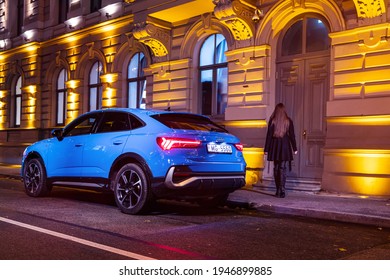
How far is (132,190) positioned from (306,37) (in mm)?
6522

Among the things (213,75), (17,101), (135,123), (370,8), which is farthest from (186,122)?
(17,101)

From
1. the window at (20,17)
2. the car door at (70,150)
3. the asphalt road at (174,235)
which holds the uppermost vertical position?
the window at (20,17)

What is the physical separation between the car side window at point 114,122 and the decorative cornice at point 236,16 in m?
4.95

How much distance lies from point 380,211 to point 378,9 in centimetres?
446

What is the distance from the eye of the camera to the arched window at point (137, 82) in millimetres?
16109

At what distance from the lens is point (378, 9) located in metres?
9.58

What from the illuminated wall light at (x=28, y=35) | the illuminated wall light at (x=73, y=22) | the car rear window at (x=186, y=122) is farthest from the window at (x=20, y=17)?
the car rear window at (x=186, y=122)

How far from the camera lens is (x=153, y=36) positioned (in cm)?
1400

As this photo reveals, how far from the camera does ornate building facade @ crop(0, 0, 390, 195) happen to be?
32.1 ft

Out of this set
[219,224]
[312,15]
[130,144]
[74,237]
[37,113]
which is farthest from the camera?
[37,113]

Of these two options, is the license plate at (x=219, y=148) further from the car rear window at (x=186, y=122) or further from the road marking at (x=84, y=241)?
the road marking at (x=84, y=241)

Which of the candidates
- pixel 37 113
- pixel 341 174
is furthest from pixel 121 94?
pixel 341 174

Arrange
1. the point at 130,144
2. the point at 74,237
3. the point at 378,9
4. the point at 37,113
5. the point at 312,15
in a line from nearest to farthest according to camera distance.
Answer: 1. the point at 74,237
2. the point at 130,144
3. the point at 378,9
4. the point at 312,15
5. the point at 37,113

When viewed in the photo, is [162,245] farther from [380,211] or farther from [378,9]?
[378,9]
